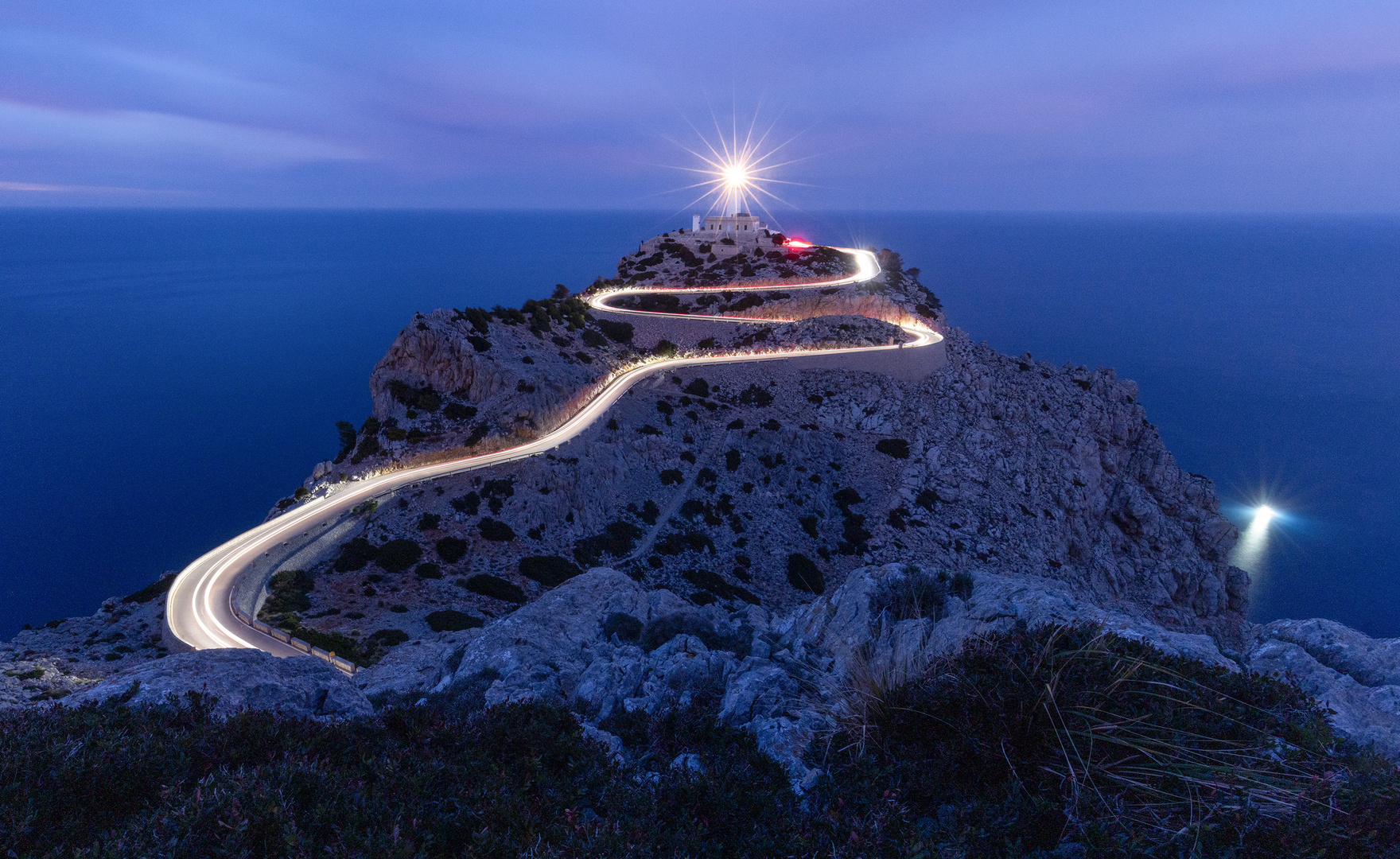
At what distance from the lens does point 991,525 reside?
152 ft

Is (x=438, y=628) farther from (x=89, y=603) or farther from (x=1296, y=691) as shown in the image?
(x=89, y=603)

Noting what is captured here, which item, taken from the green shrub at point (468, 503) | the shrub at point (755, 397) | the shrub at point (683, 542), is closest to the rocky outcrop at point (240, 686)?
the green shrub at point (468, 503)

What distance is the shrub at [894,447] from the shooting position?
50312 millimetres

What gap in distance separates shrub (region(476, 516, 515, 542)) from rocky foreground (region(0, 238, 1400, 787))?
25 centimetres

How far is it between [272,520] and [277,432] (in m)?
93.2

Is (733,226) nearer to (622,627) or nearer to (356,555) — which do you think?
(356,555)

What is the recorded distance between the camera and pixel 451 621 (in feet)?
83.0

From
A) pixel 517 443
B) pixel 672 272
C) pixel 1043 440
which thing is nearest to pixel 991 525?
pixel 1043 440

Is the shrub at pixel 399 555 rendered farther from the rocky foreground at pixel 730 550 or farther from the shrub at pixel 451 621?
the shrub at pixel 451 621

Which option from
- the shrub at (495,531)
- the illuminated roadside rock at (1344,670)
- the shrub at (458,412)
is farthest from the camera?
the shrub at (458,412)

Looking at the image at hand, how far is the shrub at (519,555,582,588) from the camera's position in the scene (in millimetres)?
32031

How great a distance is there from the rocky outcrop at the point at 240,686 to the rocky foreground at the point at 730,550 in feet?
0.23

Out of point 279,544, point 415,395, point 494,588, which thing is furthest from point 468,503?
point 415,395

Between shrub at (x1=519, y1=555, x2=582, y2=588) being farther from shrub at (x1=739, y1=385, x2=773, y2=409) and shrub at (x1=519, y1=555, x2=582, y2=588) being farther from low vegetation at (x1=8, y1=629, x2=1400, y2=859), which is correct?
low vegetation at (x1=8, y1=629, x2=1400, y2=859)
